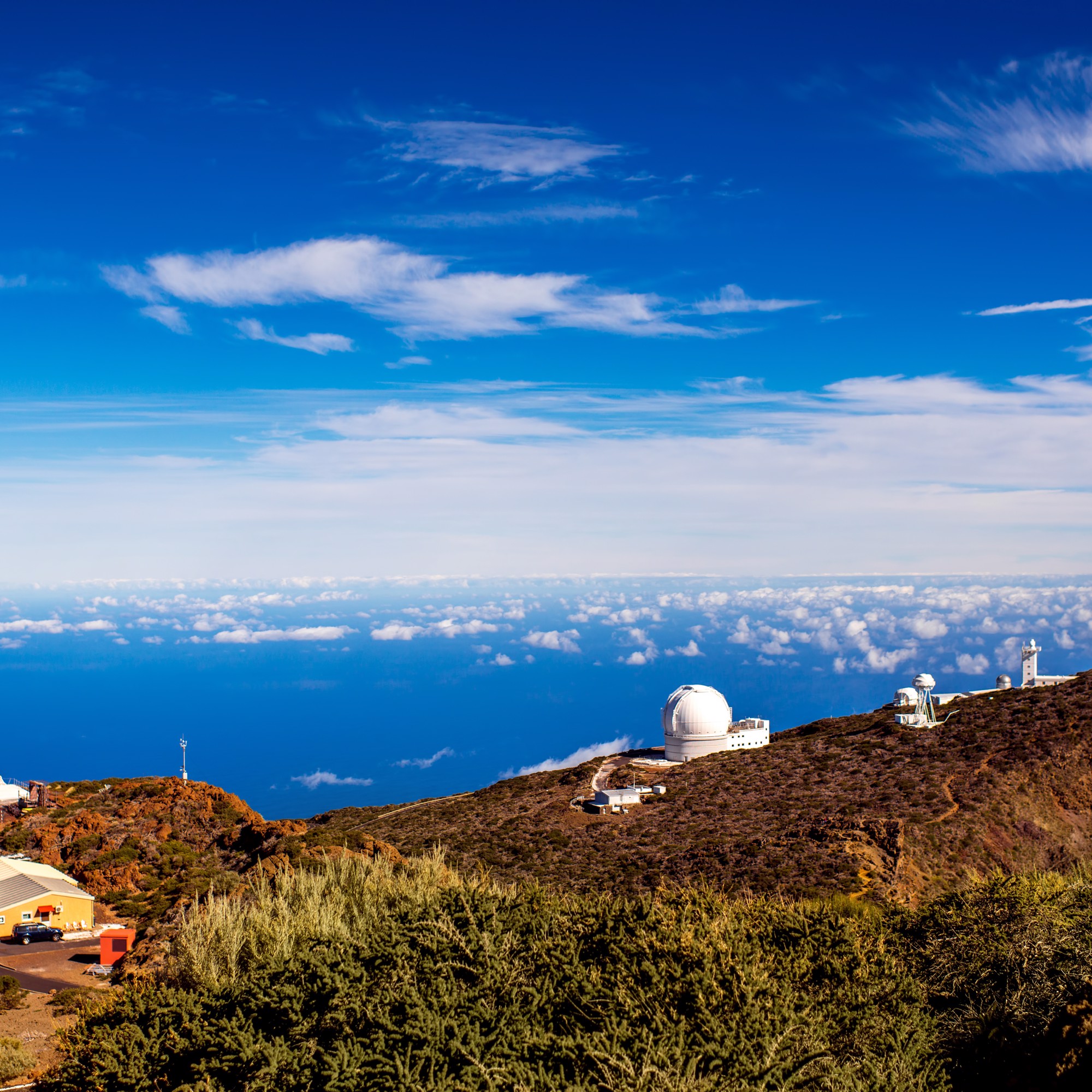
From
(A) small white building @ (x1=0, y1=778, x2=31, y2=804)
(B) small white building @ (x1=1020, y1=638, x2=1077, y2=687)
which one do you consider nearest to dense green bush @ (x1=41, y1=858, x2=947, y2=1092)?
(A) small white building @ (x1=0, y1=778, x2=31, y2=804)

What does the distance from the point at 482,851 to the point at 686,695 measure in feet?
81.1

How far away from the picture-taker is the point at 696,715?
198 feet

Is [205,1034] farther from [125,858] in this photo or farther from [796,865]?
[125,858]

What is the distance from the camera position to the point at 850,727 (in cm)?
6291

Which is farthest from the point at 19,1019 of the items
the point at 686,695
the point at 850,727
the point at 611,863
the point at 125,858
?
the point at 850,727

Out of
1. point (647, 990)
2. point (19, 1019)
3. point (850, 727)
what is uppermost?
A: point (850, 727)

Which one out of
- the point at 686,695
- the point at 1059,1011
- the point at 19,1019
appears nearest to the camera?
the point at 1059,1011

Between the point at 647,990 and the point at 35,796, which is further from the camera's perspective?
the point at 35,796

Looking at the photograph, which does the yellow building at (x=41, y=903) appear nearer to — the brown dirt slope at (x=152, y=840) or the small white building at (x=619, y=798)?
the brown dirt slope at (x=152, y=840)

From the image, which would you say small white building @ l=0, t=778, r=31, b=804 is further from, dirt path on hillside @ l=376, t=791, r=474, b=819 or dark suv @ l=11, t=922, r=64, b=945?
dirt path on hillside @ l=376, t=791, r=474, b=819

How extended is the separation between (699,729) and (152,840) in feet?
122

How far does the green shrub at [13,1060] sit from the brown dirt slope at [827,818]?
1803cm

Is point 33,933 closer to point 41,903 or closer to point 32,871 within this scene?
point 41,903

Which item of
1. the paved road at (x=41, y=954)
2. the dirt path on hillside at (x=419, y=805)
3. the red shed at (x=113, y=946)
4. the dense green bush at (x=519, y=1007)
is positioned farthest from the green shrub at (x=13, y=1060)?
the dirt path on hillside at (x=419, y=805)
